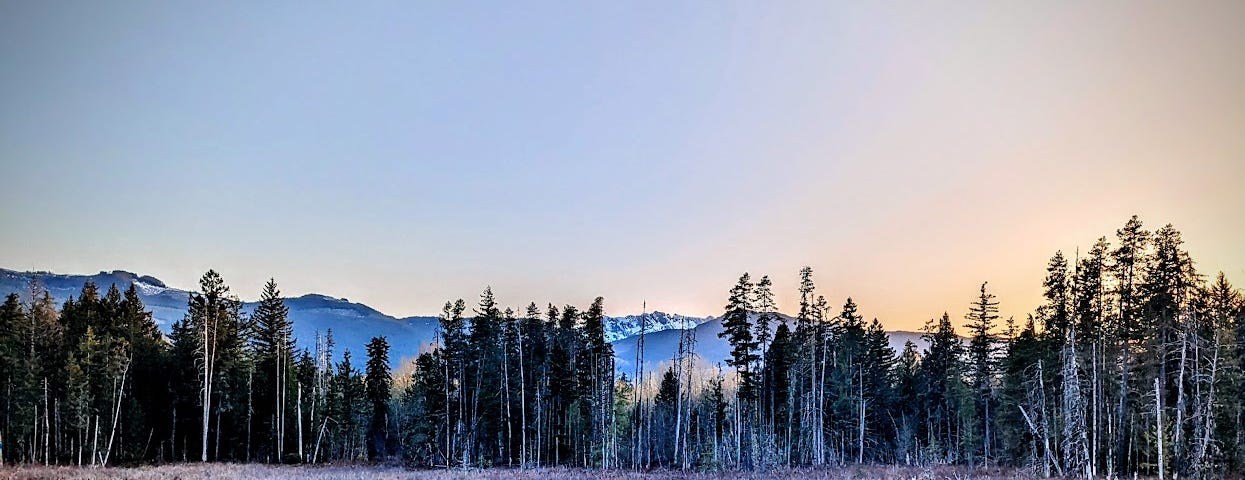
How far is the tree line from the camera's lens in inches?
1307

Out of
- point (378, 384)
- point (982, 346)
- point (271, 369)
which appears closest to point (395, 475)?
point (271, 369)

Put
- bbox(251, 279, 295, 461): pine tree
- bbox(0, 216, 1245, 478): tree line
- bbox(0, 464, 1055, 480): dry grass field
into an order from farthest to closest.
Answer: bbox(251, 279, 295, 461): pine tree, bbox(0, 216, 1245, 478): tree line, bbox(0, 464, 1055, 480): dry grass field

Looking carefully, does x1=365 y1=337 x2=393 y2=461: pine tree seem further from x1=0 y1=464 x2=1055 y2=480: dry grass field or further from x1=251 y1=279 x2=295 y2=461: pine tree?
x1=0 y1=464 x2=1055 y2=480: dry grass field

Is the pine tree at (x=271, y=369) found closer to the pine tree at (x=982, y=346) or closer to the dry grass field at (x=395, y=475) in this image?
the dry grass field at (x=395, y=475)

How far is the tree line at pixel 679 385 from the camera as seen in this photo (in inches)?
1307

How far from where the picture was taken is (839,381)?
185 ft

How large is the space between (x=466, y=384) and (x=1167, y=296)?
1599 inches

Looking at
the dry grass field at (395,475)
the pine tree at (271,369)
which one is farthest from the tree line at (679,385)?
the dry grass field at (395,475)

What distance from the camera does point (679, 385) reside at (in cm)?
5447

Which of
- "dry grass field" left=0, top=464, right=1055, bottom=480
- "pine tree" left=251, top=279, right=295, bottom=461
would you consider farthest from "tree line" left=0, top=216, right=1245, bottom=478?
"dry grass field" left=0, top=464, right=1055, bottom=480

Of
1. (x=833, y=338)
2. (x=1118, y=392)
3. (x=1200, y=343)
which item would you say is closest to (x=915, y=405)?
(x=833, y=338)

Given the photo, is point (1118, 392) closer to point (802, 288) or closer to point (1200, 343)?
point (1200, 343)

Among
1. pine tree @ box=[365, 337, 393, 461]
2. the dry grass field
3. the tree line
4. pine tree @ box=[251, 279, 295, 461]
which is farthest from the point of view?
pine tree @ box=[365, 337, 393, 461]

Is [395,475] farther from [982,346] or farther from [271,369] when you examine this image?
[982,346]
